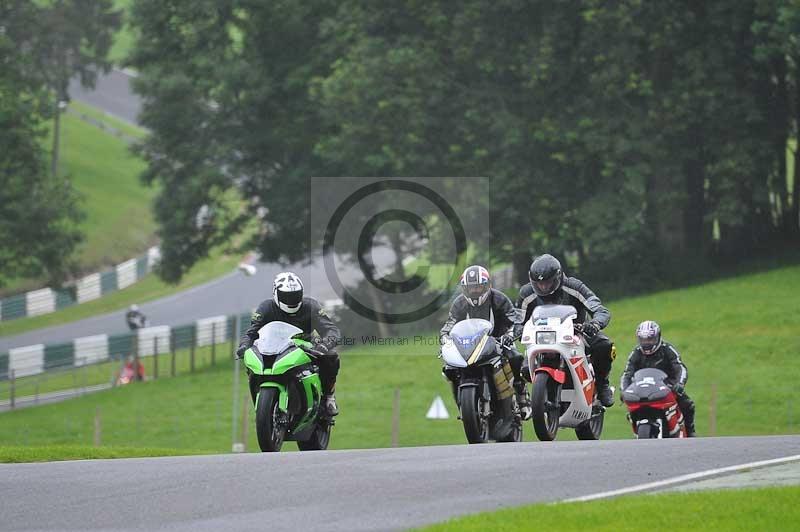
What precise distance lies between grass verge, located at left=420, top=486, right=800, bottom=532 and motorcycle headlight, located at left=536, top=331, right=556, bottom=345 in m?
4.79

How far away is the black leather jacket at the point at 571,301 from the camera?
16516 mm

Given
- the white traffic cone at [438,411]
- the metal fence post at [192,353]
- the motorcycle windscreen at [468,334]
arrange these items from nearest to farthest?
the motorcycle windscreen at [468,334] < the white traffic cone at [438,411] < the metal fence post at [192,353]

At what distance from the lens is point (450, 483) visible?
39.4 ft

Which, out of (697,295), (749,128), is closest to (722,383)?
(697,295)

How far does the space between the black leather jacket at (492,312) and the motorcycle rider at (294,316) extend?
4.09 ft

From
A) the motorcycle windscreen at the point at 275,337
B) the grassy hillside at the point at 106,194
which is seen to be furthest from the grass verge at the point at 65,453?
the grassy hillside at the point at 106,194

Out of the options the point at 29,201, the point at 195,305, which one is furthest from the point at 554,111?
the point at 195,305

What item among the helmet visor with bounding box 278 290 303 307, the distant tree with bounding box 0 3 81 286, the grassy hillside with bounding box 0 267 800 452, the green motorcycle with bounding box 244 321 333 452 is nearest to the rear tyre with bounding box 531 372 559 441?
the green motorcycle with bounding box 244 321 333 452

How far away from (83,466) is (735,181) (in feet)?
104

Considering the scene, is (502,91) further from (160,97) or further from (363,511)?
(363,511)

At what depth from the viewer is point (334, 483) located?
1215cm

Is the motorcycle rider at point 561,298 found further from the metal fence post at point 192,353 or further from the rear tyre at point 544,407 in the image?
the metal fence post at point 192,353

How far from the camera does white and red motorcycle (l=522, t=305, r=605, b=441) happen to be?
15.8 metres

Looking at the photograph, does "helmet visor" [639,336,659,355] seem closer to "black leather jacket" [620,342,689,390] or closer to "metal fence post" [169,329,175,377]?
"black leather jacket" [620,342,689,390]
